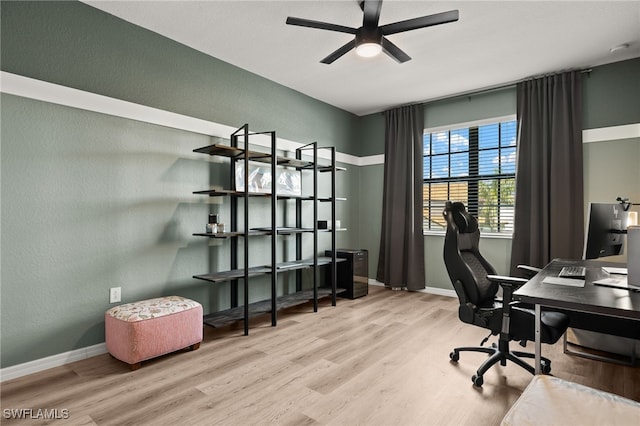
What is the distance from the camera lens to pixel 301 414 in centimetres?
194

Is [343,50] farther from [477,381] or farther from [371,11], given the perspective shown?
[477,381]

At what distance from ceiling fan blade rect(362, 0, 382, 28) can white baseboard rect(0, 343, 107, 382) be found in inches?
131

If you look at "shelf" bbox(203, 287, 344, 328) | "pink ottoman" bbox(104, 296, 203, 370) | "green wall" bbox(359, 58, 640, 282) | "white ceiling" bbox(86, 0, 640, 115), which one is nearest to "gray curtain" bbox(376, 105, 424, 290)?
"white ceiling" bbox(86, 0, 640, 115)

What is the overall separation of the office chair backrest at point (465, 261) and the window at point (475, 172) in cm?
203

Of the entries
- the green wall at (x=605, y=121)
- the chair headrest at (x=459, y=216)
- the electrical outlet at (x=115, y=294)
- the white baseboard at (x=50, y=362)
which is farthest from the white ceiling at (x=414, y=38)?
the white baseboard at (x=50, y=362)

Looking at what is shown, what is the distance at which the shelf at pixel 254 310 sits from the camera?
125 inches

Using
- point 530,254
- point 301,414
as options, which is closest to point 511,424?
point 301,414

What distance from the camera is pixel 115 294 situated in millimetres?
2848

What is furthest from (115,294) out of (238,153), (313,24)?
(313,24)

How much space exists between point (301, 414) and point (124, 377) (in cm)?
135

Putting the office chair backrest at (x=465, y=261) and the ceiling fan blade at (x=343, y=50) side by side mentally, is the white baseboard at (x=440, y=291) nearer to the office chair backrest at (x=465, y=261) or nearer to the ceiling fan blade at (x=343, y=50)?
the office chair backrest at (x=465, y=261)

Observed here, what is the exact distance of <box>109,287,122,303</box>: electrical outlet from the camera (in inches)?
111

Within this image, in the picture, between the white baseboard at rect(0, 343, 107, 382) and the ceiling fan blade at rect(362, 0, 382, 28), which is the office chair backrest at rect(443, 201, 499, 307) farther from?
the white baseboard at rect(0, 343, 107, 382)

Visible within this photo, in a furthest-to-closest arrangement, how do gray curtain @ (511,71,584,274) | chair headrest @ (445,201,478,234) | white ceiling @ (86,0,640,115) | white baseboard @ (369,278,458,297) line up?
white baseboard @ (369,278,458,297) → gray curtain @ (511,71,584,274) → white ceiling @ (86,0,640,115) → chair headrest @ (445,201,478,234)
